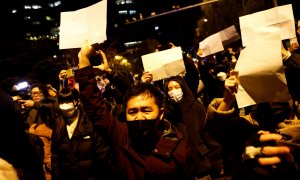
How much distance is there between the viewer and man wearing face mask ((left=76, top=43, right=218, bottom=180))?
8.80 feet

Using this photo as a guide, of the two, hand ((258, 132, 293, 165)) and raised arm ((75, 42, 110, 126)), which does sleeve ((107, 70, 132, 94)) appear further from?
hand ((258, 132, 293, 165))

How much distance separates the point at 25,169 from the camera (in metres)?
2.16

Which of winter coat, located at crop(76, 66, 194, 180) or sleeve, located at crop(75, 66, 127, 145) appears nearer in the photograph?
winter coat, located at crop(76, 66, 194, 180)

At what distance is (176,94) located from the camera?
4.79 m

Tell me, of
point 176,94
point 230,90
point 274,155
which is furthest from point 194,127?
point 274,155

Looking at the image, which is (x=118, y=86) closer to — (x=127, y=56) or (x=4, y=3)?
(x=4, y=3)

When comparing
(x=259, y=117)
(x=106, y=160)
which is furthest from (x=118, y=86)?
(x=259, y=117)

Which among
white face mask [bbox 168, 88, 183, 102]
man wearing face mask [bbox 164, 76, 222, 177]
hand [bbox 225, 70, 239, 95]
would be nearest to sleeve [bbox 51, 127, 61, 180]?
man wearing face mask [bbox 164, 76, 222, 177]

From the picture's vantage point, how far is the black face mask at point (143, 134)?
278cm

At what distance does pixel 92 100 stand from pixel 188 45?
60.3m

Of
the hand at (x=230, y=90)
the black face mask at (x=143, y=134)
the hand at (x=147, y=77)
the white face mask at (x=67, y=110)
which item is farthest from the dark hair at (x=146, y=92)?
the hand at (x=147, y=77)

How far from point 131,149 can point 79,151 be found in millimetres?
1568

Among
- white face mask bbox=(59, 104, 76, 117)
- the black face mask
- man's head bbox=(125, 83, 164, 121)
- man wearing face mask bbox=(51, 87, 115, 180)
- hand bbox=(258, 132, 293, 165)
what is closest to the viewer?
hand bbox=(258, 132, 293, 165)

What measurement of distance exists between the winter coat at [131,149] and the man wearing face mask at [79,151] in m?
1.14
